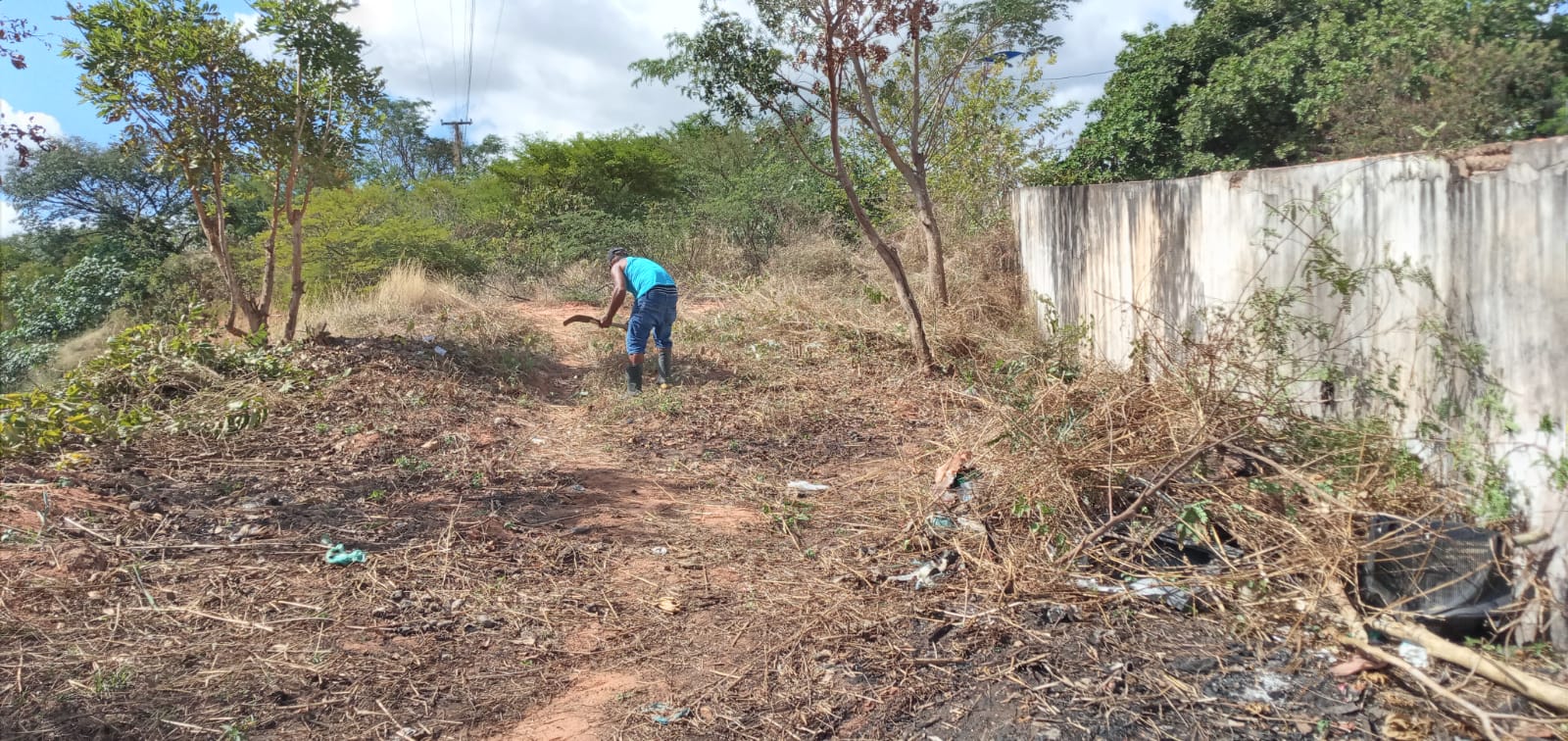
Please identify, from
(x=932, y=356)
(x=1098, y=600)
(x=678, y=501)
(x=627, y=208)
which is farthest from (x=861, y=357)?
(x=627, y=208)

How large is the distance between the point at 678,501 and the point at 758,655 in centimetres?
192

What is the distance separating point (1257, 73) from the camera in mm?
12891

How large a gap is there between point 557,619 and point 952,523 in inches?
69.3

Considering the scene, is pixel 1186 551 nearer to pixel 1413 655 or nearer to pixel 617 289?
pixel 1413 655

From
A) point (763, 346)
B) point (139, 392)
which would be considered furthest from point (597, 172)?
point (139, 392)

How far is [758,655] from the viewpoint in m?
3.36

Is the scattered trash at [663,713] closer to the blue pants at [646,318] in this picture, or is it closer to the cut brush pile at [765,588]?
the cut brush pile at [765,588]

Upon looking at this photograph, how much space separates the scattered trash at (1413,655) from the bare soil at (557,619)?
5.9 inches

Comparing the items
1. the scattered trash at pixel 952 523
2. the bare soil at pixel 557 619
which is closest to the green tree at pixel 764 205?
the bare soil at pixel 557 619

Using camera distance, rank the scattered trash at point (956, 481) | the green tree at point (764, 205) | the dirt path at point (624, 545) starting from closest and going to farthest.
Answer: the dirt path at point (624, 545), the scattered trash at point (956, 481), the green tree at point (764, 205)

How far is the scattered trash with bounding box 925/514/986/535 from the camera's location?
13.5ft

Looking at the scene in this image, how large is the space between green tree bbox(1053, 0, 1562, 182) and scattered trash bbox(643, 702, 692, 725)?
10905 millimetres

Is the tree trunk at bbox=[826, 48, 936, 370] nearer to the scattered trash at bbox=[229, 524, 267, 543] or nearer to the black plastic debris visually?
the scattered trash at bbox=[229, 524, 267, 543]

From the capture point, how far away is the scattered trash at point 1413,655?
9.34 ft
